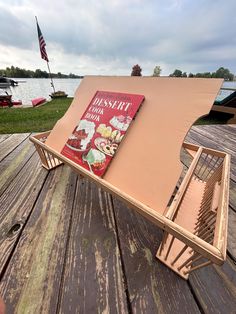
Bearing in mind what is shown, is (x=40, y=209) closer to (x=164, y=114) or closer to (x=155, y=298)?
(x=155, y=298)

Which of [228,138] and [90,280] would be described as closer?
[90,280]

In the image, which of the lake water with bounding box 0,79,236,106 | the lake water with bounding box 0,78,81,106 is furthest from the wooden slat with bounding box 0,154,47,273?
the lake water with bounding box 0,78,81,106

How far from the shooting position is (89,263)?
0.80 m

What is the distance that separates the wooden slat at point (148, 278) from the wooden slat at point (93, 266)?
1.9 inches

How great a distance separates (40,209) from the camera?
3.65 ft

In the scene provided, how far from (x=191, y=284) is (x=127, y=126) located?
0.80 meters

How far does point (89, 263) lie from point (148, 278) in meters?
0.29

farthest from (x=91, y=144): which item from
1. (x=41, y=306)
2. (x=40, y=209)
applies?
(x=41, y=306)

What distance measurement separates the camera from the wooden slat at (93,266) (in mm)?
663

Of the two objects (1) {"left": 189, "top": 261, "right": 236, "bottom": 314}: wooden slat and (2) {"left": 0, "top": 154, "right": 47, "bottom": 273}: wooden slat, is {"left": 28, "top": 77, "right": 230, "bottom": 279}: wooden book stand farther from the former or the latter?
(2) {"left": 0, "top": 154, "right": 47, "bottom": 273}: wooden slat

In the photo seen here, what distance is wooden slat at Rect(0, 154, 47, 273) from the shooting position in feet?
2.98

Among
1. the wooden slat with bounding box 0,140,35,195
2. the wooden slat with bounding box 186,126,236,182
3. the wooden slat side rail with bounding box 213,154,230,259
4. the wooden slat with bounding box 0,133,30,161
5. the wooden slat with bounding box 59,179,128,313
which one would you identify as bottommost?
the wooden slat with bounding box 0,133,30,161

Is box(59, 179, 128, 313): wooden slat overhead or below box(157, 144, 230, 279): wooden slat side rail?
below

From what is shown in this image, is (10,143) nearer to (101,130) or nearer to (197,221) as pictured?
(101,130)
